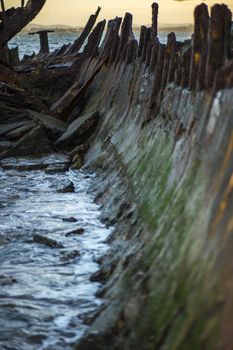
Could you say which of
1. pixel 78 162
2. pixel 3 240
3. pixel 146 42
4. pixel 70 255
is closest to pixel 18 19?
pixel 78 162

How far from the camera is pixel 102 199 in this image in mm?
6836

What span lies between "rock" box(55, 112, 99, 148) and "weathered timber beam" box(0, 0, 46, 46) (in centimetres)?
279

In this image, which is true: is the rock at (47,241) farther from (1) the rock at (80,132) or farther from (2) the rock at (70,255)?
(1) the rock at (80,132)

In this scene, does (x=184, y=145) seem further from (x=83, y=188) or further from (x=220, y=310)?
(x=83, y=188)

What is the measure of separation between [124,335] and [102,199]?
12.6 ft

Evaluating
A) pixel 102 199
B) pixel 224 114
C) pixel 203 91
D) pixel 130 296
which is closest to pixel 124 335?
pixel 130 296

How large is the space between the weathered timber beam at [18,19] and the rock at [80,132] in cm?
279

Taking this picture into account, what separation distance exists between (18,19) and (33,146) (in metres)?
3.24

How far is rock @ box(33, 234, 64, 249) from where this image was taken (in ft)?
17.8

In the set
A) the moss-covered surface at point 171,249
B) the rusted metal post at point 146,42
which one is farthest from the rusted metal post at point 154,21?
the moss-covered surface at point 171,249

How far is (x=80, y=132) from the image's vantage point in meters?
10.5

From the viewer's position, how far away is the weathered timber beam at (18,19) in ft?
40.1

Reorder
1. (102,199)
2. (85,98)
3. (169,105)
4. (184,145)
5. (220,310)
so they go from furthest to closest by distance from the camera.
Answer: (85,98)
(102,199)
(169,105)
(184,145)
(220,310)

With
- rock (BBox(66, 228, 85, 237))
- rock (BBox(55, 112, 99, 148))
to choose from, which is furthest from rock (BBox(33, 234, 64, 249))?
rock (BBox(55, 112, 99, 148))
